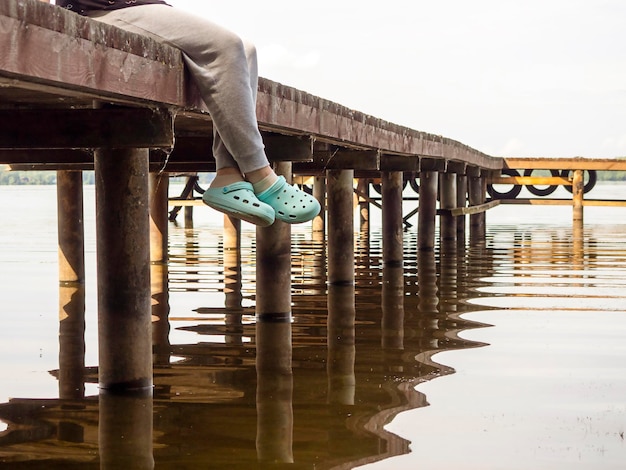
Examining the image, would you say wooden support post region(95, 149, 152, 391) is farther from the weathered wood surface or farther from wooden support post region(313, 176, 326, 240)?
wooden support post region(313, 176, 326, 240)

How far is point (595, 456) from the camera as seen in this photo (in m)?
4.63

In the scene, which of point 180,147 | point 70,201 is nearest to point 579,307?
point 180,147

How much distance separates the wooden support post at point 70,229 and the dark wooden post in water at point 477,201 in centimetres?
862

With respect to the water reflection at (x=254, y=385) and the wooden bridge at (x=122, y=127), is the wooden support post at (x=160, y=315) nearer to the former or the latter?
the water reflection at (x=254, y=385)

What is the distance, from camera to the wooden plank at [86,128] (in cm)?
549

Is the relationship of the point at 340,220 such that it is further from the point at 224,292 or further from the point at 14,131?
the point at 14,131

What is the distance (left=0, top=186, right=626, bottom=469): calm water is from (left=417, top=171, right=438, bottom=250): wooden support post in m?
3.38

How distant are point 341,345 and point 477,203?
13797mm

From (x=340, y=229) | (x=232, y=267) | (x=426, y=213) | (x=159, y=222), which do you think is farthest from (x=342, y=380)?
(x=426, y=213)

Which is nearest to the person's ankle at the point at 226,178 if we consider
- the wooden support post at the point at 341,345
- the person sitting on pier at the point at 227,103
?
the person sitting on pier at the point at 227,103

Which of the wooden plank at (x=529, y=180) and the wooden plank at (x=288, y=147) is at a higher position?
the wooden plank at (x=529, y=180)

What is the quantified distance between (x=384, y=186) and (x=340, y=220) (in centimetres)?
276

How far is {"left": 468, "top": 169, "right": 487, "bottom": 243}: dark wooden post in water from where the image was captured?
19.2 meters

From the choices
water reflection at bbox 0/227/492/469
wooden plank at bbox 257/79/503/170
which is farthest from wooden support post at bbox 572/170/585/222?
water reflection at bbox 0/227/492/469
